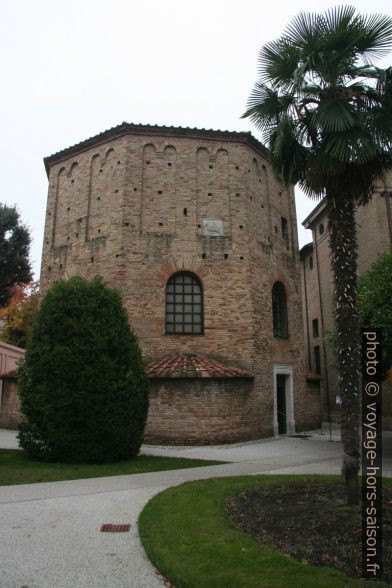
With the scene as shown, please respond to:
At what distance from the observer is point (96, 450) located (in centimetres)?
1064

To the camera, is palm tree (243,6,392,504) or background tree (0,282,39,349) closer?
palm tree (243,6,392,504)

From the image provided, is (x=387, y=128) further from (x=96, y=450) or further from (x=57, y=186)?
(x=57, y=186)

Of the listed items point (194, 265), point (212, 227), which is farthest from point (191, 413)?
point (212, 227)

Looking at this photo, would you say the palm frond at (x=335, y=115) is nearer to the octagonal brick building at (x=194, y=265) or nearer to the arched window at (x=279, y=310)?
the octagonal brick building at (x=194, y=265)

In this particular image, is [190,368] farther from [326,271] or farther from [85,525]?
[326,271]

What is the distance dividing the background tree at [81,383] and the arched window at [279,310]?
826cm

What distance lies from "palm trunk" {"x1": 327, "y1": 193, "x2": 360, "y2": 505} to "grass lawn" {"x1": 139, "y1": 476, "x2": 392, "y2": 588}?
192 cm

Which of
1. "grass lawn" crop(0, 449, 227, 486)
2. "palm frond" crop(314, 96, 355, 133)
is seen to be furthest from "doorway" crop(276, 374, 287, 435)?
"palm frond" crop(314, 96, 355, 133)

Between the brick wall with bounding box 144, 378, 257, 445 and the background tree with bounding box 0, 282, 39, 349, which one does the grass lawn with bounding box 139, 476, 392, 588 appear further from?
the background tree with bounding box 0, 282, 39, 349

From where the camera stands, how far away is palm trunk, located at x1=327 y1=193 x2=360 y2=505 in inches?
256

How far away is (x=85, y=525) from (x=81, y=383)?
17.1ft

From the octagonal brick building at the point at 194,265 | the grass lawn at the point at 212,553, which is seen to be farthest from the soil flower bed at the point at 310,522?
the octagonal brick building at the point at 194,265

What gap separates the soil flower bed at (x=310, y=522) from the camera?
4.56 meters

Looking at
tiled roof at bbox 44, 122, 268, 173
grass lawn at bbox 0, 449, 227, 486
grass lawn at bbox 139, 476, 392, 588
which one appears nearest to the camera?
grass lawn at bbox 139, 476, 392, 588
